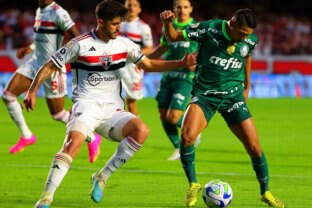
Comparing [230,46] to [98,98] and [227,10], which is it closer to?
[98,98]

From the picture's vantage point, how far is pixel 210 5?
103 feet

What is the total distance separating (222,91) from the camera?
862cm

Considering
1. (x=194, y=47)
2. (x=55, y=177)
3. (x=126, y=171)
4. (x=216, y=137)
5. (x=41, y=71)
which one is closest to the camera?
(x=55, y=177)

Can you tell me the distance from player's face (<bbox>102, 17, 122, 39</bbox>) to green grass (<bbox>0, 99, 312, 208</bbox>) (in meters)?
1.62

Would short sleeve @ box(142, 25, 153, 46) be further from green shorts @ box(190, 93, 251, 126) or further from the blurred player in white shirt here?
green shorts @ box(190, 93, 251, 126)

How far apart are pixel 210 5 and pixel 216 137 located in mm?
17020

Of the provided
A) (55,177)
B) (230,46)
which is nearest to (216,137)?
(230,46)

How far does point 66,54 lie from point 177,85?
163 inches

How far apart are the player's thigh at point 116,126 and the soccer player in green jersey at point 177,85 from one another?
357 cm

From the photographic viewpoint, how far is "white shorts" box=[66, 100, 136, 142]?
27.1ft

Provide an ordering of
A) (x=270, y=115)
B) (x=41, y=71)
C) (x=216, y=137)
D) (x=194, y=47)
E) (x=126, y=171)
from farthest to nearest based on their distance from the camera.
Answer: (x=270, y=115) < (x=216, y=137) < (x=194, y=47) < (x=126, y=171) < (x=41, y=71)

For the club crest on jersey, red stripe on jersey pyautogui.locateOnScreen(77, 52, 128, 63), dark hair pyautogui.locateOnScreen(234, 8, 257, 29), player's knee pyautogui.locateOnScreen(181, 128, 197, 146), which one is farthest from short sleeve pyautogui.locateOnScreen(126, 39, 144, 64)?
dark hair pyautogui.locateOnScreen(234, 8, 257, 29)

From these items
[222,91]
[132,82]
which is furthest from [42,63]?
[222,91]

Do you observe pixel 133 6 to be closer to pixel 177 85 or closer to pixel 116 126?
pixel 177 85
